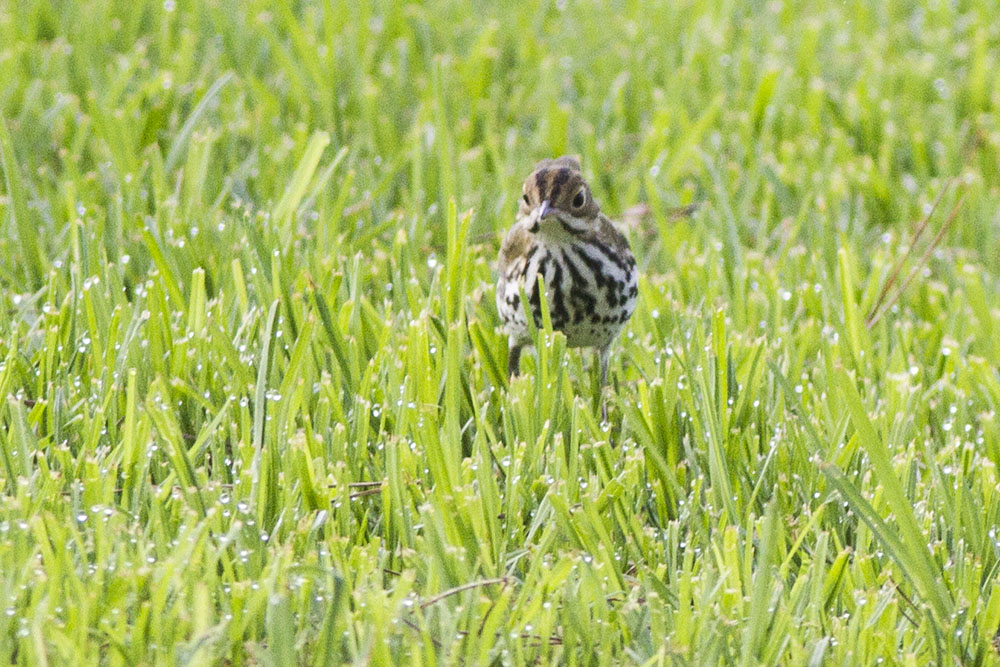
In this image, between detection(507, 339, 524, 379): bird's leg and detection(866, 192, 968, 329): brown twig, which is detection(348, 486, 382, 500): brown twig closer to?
detection(507, 339, 524, 379): bird's leg

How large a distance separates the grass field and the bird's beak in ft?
0.69

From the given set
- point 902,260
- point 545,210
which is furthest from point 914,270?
point 545,210

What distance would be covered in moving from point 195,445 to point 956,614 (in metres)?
1.77

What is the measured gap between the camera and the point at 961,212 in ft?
19.0

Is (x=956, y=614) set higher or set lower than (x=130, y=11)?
lower

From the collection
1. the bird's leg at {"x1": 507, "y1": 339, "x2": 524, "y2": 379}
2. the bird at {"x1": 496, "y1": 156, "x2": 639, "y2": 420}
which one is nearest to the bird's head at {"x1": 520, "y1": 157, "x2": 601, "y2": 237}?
the bird at {"x1": 496, "y1": 156, "x2": 639, "y2": 420}

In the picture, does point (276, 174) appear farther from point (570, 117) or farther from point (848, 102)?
point (848, 102)

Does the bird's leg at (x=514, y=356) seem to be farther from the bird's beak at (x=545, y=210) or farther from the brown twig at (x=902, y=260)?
the brown twig at (x=902, y=260)

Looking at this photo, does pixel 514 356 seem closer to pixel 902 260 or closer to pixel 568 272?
pixel 568 272

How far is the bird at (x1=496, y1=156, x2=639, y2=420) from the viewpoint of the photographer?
4.07 m

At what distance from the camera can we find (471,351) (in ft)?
14.0

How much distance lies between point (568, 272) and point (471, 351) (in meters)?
0.39

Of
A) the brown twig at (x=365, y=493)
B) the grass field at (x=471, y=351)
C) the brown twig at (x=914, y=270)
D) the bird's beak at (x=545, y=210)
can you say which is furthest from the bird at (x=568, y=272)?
the brown twig at (x=914, y=270)

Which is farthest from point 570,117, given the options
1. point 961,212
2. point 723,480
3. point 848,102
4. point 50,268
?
point 723,480
